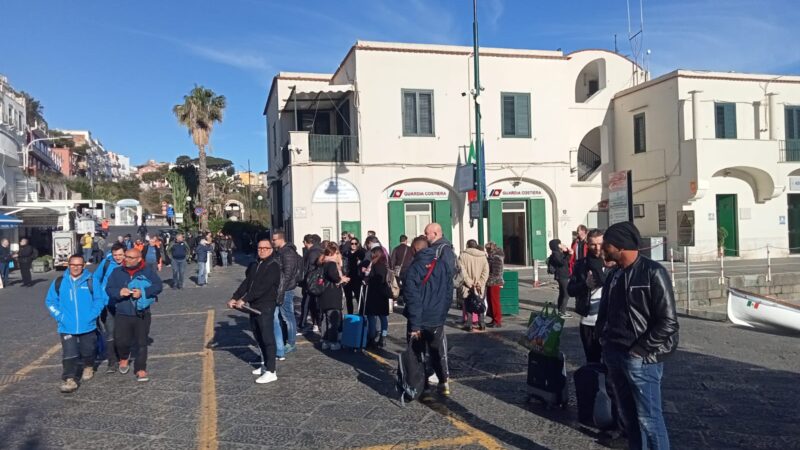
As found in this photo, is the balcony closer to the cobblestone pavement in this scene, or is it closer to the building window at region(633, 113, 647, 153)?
the building window at region(633, 113, 647, 153)

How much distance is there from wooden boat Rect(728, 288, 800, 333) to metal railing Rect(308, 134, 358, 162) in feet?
43.3

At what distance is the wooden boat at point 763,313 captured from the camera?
412 inches

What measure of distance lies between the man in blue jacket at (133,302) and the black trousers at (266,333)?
1311mm

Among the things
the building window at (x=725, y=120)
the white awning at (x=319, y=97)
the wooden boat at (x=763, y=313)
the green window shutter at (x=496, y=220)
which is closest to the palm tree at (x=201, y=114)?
the white awning at (x=319, y=97)

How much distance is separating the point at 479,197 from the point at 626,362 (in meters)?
12.3

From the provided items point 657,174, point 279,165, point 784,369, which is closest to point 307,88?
point 279,165

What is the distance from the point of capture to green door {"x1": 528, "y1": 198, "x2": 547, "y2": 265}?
73.0 feet

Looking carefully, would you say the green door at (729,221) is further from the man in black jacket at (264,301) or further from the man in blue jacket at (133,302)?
the man in blue jacket at (133,302)

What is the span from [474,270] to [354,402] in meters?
3.79

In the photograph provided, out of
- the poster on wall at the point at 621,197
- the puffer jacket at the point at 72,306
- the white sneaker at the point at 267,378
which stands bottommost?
the white sneaker at the point at 267,378

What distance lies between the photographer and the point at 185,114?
107ft

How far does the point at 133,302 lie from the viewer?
685cm

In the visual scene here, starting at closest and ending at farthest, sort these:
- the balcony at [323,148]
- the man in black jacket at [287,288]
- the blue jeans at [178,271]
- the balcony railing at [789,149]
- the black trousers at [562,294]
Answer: the man in black jacket at [287,288], the black trousers at [562,294], the blue jeans at [178,271], the balcony at [323,148], the balcony railing at [789,149]

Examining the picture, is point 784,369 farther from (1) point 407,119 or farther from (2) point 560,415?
(1) point 407,119
